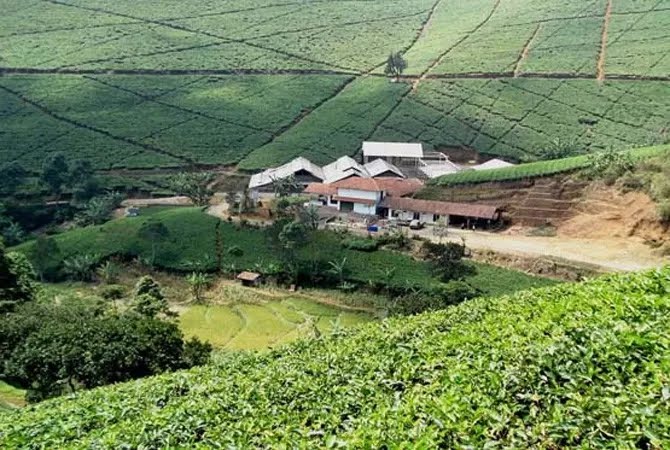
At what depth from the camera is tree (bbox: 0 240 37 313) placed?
103ft

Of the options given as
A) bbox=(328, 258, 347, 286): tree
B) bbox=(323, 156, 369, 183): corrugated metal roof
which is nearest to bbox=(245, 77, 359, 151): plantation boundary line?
bbox=(323, 156, 369, 183): corrugated metal roof

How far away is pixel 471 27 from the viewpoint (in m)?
107

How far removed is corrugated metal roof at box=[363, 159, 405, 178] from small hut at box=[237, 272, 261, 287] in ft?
64.8

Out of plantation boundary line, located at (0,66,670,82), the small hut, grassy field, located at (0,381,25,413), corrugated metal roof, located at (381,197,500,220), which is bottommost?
grassy field, located at (0,381,25,413)

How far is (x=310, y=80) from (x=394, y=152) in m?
29.3

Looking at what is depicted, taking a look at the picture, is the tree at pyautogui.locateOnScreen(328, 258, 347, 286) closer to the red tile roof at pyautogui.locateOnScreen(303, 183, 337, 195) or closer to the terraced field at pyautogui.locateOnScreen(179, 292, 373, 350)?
the terraced field at pyautogui.locateOnScreen(179, 292, 373, 350)

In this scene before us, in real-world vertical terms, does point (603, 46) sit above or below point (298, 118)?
above

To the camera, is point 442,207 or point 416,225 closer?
point 416,225

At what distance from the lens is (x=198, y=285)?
3984cm

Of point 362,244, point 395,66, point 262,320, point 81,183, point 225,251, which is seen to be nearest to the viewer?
point 262,320

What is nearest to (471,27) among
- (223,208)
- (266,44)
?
(266,44)

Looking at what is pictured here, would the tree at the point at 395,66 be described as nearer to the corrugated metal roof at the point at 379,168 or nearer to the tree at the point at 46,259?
the corrugated metal roof at the point at 379,168

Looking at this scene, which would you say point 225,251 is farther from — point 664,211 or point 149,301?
point 664,211

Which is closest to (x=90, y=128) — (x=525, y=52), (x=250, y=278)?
(x=250, y=278)
